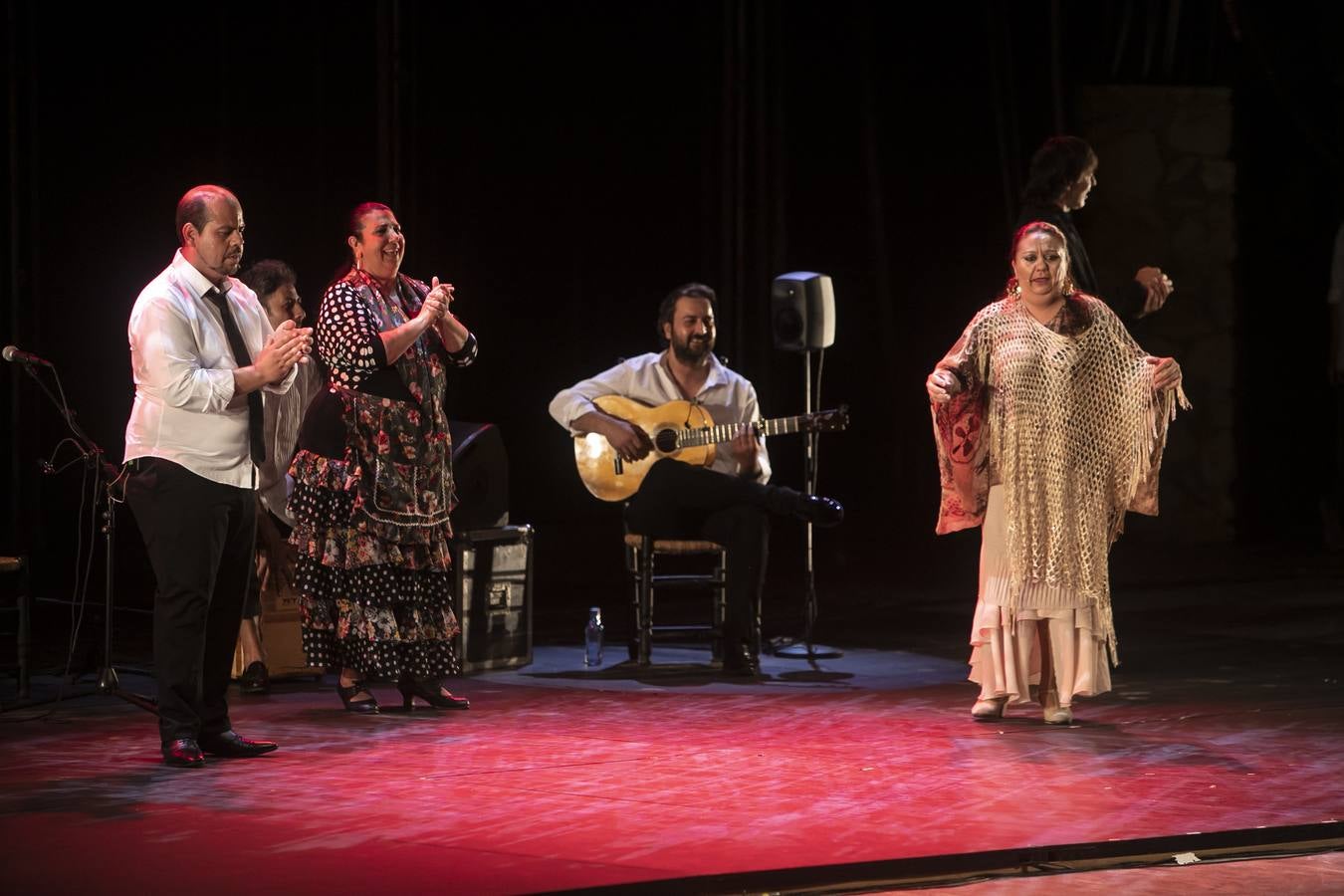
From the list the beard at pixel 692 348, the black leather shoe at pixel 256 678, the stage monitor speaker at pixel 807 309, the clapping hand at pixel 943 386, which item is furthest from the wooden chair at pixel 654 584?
the clapping hand at pixel 943 386

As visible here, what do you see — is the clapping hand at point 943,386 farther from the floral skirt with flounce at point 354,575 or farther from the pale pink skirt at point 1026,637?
the floral skirt with flounce at point 354,575

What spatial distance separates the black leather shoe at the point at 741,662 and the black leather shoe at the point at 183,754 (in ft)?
7.67

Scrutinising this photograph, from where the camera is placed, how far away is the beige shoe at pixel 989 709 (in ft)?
18.1

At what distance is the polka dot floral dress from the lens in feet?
18.5

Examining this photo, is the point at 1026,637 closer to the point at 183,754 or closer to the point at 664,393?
the point at 664,393

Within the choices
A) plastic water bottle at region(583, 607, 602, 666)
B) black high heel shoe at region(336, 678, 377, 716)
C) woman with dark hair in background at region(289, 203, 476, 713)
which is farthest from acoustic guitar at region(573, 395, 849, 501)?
black high heel shoe at region(336, 678, 377, 716)

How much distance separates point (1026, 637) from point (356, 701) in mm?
2029

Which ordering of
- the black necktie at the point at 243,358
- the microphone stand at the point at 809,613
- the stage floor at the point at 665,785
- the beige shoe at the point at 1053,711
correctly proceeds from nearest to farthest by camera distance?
the stage floor at the point at 665,785, the black necktie at the point at 243,358, the beige shoe at the point at 1053,711, the microphone stand at the point at 809,613

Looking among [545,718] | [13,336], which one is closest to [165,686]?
[545,718]

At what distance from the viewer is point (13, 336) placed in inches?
325

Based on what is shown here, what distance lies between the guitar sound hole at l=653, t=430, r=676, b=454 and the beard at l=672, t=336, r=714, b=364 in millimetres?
277

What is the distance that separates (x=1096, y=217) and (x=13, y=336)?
5.92 m

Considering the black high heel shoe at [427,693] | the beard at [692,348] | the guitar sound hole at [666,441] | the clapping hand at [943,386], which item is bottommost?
the black high heel shoe at [427,693]

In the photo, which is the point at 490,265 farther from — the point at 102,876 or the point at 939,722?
the point at 102,876
